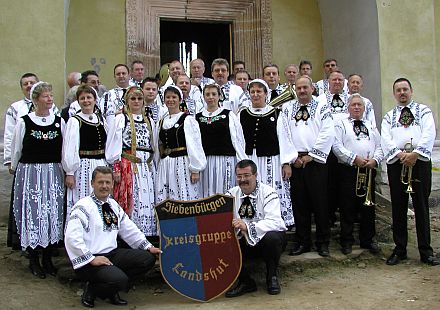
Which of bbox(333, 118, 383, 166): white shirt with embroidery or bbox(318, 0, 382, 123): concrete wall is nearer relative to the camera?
bbox(333, 118, 383, 166): white shirt with embroidery

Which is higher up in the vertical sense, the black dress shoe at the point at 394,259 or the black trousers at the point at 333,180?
the black trousers at the point at 333,180

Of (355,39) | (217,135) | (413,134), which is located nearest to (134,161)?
(217,135)

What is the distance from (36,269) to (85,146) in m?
1.26

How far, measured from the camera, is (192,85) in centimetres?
696

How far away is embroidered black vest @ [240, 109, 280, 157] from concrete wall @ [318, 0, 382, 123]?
373 cm

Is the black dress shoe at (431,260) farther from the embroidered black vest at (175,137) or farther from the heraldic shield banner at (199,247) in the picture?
the embroidered black vest at (175,137)

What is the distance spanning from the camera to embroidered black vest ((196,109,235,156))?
5.68 m

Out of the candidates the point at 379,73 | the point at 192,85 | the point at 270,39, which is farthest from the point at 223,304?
the point at 270,39

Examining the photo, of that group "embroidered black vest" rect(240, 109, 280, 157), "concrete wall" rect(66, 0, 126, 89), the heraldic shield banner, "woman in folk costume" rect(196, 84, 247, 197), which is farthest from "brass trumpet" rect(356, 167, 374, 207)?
"concrete wall" rect(66, 0, 126, 89)

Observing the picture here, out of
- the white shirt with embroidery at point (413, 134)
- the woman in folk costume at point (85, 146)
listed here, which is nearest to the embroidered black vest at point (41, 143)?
the woman in folk costume at point (85, 146)

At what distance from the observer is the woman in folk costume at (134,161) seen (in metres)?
5.42

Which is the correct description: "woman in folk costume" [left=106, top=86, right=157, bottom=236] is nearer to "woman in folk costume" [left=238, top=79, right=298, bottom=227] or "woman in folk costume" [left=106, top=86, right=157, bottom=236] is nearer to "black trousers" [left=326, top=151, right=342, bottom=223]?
"woman in folk costume" [left=238, top=79, right=298, bottom=227]

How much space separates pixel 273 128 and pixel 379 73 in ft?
12.7

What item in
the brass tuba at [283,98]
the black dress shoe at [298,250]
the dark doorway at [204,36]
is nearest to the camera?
the black dress shoe at [298,250]
